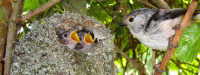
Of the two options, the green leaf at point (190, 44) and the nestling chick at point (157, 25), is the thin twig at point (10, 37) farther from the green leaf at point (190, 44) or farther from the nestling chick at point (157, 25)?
the green leaf at point (190, 44)

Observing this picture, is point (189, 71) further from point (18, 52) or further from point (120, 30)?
point (18, 52)

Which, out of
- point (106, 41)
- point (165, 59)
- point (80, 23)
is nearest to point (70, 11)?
point (80, 23)

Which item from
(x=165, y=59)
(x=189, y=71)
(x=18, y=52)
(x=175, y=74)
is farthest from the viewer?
(x=175, y=74)

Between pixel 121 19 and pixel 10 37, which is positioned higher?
pixel 121 19

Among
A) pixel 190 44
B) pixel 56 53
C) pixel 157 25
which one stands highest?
pixel 157 25

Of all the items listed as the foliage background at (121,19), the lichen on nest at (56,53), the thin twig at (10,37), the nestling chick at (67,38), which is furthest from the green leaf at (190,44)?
the nestling chick at (67,38)

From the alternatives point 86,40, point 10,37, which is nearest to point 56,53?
point 10,37

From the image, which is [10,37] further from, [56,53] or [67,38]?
[67,38]
